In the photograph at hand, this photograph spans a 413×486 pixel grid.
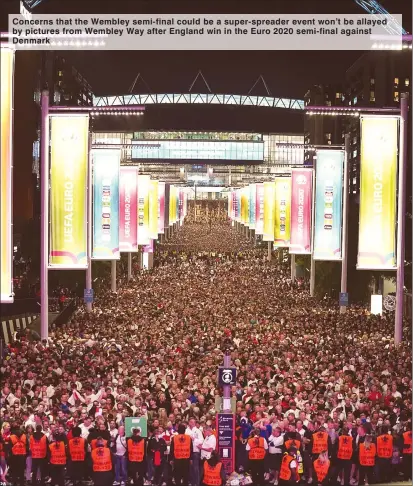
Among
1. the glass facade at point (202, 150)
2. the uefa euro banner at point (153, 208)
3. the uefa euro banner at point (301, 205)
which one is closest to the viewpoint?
the uefa euro banner at point (301, 205)

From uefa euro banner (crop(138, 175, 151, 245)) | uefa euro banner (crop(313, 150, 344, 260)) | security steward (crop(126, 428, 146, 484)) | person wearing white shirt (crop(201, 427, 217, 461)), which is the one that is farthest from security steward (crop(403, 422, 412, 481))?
uefa euro banner (crop(138, 175, 151, 245))

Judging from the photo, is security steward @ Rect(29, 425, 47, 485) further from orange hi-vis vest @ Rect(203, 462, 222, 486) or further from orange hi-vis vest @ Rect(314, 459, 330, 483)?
orange hi-vis vest @ Rect(314, 459, 330, 483)

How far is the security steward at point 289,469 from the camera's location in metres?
14.7

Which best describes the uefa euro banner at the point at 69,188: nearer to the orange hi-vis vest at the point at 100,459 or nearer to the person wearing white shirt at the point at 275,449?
the orange hi-vis vest at the point at 100,459

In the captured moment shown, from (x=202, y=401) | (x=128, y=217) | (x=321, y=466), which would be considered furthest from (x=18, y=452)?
(x=128, y=217)

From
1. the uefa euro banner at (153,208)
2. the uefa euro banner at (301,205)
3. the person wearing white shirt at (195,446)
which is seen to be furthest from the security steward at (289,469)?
the uefa euro banner at (153,208)

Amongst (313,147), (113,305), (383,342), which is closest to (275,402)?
(383,342)

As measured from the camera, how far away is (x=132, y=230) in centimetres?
3153

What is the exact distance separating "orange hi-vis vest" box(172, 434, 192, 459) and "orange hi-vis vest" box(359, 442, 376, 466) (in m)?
2.79

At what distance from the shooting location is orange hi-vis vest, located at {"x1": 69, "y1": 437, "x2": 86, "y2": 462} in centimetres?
1491

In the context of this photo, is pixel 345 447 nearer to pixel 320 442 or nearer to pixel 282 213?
pixel 320 442

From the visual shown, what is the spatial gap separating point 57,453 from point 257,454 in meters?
3.22

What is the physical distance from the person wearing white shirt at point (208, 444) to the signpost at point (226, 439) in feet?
0.47

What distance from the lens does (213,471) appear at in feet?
47.1
